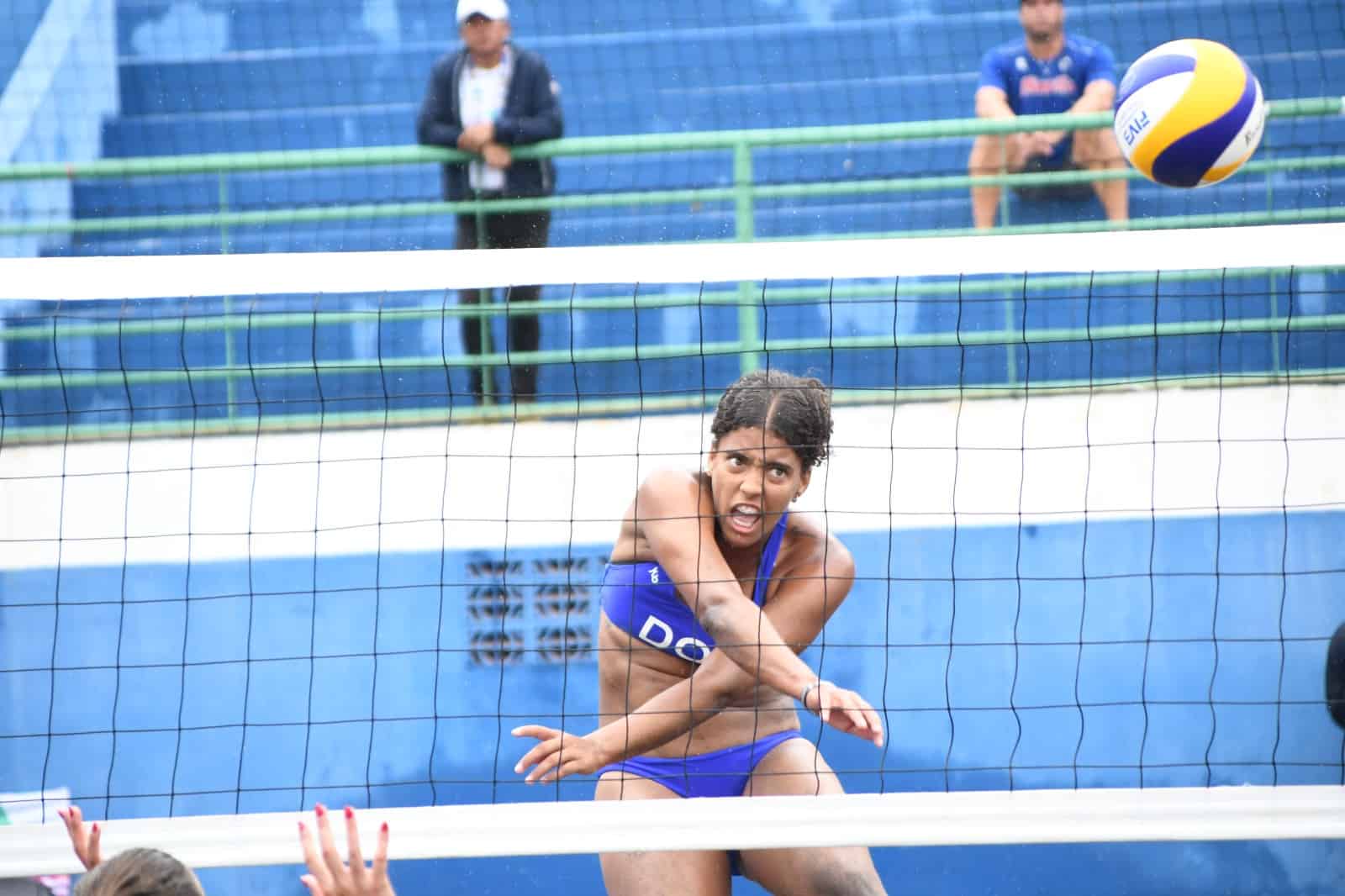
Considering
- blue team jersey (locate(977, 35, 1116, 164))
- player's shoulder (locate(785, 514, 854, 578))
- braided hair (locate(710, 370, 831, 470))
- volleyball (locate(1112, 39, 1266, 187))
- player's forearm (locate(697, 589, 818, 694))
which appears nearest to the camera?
player's forearm (locate(697, 589, 818, 694))

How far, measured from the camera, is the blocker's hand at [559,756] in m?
3.50

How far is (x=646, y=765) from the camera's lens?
158 inches

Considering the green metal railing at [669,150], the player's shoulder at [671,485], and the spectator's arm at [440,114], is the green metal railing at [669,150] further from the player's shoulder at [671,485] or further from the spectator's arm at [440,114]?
the player's shoulder at [671,485]

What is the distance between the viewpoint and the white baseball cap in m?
6.77

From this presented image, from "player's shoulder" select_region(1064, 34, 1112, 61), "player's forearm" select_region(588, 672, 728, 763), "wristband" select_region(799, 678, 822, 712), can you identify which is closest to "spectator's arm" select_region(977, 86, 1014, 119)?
"player's shoulder" select_region(1064, 34, 1112, 61)

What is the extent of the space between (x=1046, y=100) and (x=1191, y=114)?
2134mm

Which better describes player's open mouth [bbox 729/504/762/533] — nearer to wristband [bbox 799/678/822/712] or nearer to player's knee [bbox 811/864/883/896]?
wristband [bbox 799/678/822/712]

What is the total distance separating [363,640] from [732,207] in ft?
13.2

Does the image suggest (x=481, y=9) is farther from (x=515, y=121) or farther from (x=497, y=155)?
(x=497, y=155)

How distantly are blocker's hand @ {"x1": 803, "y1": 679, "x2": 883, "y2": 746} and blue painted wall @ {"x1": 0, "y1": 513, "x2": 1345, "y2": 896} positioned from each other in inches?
108

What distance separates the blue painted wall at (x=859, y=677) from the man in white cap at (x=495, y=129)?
118 centimetres

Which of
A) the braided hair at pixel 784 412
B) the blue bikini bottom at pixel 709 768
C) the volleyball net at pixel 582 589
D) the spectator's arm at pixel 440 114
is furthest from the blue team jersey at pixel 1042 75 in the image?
the blue bikini bottom at pixel 709 768

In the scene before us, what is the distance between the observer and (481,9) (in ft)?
22.3

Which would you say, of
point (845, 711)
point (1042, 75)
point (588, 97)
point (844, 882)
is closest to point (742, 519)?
point (845, 711)
